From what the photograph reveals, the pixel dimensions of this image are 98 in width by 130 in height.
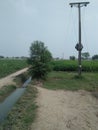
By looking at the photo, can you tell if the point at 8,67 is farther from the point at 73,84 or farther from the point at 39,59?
the point at 73,84

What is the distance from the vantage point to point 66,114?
10875 mm

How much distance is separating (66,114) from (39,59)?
14.9 m

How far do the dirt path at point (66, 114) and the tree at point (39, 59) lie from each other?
10.7 m

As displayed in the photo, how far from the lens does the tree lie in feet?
83.4

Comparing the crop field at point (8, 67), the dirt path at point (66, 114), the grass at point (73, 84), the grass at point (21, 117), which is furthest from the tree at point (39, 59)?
the grass at point (21, 117)

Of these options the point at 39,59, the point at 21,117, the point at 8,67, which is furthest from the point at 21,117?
the point at 8,67

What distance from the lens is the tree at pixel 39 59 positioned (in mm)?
25422

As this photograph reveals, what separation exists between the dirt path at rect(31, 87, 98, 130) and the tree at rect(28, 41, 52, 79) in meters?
10.7

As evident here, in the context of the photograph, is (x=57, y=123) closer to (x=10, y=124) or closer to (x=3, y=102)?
(x=10, y=124)

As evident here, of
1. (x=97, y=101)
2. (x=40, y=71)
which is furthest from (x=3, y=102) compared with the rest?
(x=40, y=71)

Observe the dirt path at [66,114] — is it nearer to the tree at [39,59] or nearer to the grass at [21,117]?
the grass at [21,117]

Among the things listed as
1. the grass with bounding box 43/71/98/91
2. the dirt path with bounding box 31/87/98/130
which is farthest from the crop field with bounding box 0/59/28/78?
the dirt path with bounding box 31/87/98/130

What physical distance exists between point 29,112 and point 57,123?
6.68 feet

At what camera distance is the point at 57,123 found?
948cm
